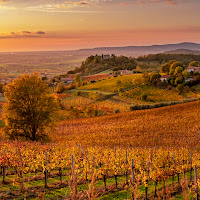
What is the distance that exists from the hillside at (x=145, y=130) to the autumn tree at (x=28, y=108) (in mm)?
6180

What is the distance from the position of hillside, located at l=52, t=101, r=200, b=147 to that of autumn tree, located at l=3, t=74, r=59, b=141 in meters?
6.18

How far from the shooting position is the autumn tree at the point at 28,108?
92.7 ft

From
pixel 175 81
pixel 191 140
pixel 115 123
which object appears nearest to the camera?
pixel 191 140

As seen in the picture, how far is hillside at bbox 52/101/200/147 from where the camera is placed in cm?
3303

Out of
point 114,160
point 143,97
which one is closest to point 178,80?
point 143,97

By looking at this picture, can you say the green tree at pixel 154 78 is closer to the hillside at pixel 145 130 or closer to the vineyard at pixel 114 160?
the hillside at pixel 145 130

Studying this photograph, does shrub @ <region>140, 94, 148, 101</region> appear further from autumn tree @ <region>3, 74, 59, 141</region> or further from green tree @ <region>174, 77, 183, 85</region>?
autumn tree @ <region>3, 74, 59, 141</region>

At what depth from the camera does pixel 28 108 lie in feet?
94.9

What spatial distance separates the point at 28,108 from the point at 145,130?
19892mm

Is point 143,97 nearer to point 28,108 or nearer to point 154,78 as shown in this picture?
point 154,78

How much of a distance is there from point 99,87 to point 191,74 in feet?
154

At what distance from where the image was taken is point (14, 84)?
93.6 feet

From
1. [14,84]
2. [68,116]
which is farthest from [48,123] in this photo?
[68,116]

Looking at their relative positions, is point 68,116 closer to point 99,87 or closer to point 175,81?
point 99,87
